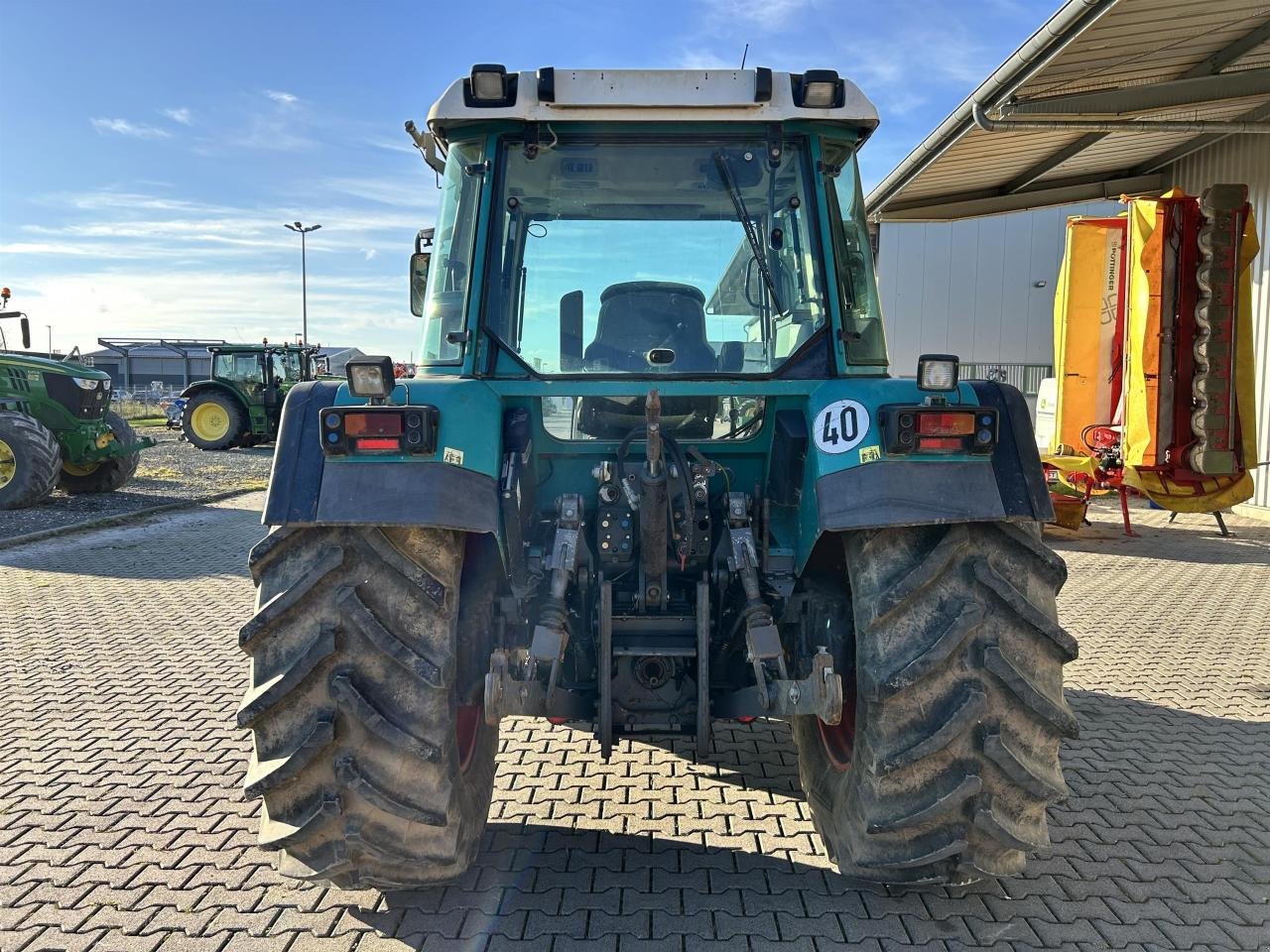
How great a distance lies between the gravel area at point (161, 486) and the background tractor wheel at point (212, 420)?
0.32m

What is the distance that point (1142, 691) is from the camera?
16.7ft

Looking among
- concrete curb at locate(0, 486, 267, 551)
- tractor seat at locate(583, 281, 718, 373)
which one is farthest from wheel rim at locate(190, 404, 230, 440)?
tractor seat at locate(583, 281, 718, 373)

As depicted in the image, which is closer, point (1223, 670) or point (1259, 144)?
point (1223, 670)

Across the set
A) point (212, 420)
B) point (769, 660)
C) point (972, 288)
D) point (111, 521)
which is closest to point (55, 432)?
point (111, 521)

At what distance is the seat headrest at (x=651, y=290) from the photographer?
3387mm

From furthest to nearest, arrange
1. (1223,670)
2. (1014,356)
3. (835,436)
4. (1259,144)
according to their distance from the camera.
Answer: (1014,356) < (1259,144) < (1223,670) < (835,436)

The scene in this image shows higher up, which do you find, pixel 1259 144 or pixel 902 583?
pixel 1259 144

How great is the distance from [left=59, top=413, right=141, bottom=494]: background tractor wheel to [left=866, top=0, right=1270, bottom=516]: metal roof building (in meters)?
11.0

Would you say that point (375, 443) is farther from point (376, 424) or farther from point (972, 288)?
→ point (972, 288)

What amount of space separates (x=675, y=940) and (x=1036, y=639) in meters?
1.33

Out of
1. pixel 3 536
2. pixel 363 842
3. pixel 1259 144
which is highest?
pixel 1259 144

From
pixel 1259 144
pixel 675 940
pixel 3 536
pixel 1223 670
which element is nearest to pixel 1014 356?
pixel 1259 144

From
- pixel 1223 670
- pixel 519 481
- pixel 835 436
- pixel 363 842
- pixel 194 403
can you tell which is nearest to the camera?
pixel 363 842

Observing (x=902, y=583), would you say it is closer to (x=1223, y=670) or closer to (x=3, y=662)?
(x=1223, y=670)
